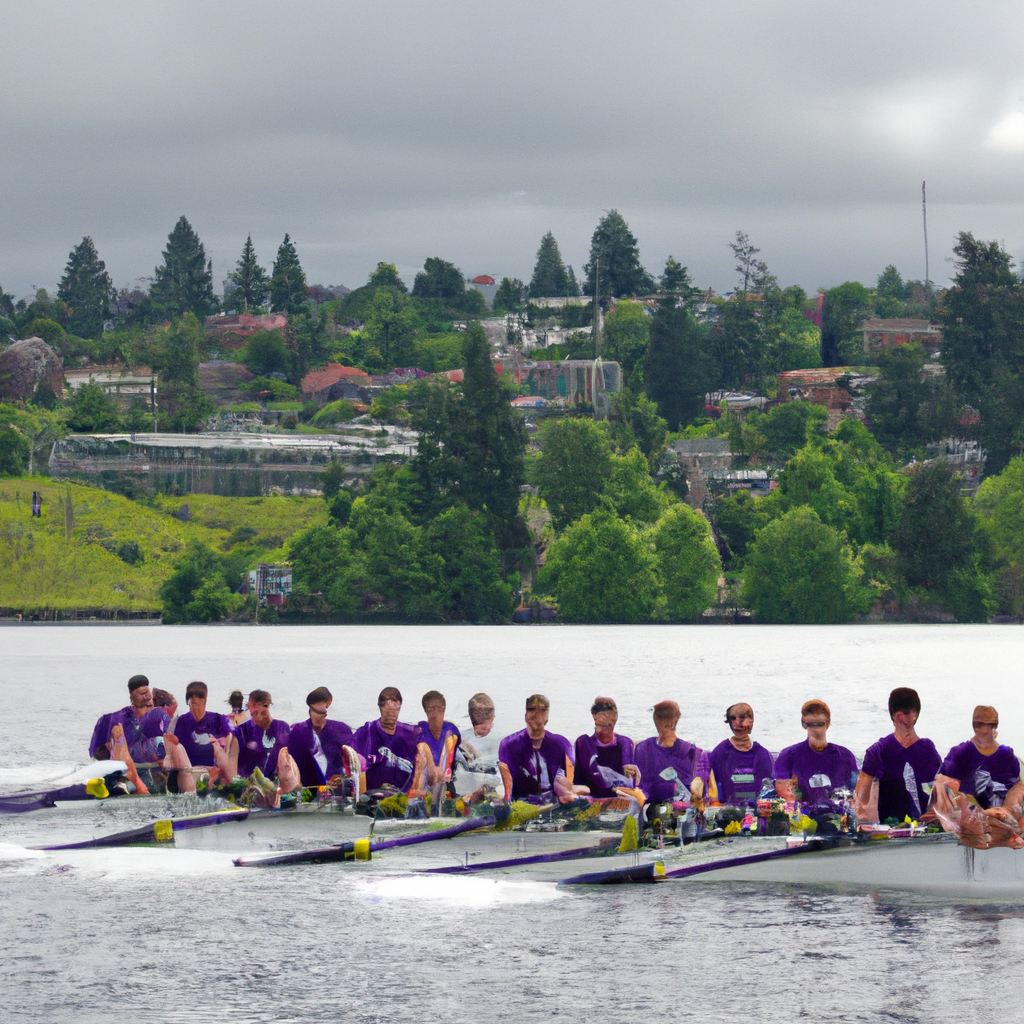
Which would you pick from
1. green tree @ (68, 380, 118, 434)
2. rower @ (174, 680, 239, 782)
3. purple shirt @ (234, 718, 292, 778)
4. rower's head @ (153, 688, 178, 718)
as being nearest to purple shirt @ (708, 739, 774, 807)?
purple shirt @ (234, 718, 292, 778)

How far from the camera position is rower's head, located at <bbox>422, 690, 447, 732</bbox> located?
63.2ft

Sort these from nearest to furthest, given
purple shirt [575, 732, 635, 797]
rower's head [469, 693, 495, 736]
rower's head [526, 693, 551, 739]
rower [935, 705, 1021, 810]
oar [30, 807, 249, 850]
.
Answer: rower [935, 705, 1021, 810]
rower's head [526, 693, 551, 739]
purple shirt [575, 732, 635, 797]
rower's head [469, 693, 495, 736]
oar [30, 807, 249, 850]

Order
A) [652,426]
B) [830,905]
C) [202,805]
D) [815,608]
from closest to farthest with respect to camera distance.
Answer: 1. [830,905]
2. [202,805]
3. [815,608]
4. [652,426]

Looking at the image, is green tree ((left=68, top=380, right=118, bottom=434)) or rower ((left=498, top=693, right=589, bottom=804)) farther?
green tree ((left=68, top=380, right=118, bottom=434))

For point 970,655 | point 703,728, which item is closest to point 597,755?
point 703,728

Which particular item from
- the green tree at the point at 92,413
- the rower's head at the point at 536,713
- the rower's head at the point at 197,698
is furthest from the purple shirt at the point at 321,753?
the green tree at the point at 92,413

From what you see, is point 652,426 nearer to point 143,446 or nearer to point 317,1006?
point 143,446

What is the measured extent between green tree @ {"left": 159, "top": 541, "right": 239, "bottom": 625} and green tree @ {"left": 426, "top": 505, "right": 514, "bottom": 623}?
61.8 ft

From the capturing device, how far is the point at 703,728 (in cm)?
5288

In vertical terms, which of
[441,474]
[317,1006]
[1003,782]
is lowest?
[317,1006]

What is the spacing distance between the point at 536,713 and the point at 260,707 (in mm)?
4033

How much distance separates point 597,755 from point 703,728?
34.4m

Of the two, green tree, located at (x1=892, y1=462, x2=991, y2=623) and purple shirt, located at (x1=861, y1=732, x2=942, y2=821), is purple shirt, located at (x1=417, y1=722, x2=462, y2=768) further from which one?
green tree, located at (x1=892, y1=462, x2=991, y2=623)

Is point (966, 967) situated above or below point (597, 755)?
below
